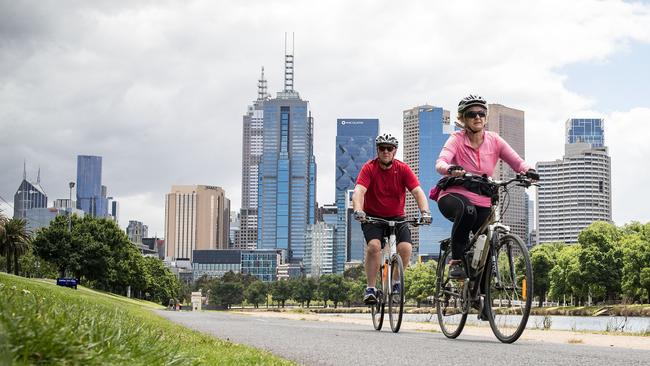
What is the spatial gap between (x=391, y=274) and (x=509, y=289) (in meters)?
3.39

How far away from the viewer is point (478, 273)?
28.4 ft

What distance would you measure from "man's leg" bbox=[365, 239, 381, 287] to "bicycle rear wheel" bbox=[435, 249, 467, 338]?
5.45 ft

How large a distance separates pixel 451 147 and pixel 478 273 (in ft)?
4.63

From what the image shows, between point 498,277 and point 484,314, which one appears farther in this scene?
point 484,314

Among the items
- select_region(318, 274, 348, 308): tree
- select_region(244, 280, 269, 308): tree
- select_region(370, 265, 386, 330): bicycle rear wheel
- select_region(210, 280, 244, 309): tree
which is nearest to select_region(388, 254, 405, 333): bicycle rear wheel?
select_region(370, 265, 386, 330): bicycle rear wheel

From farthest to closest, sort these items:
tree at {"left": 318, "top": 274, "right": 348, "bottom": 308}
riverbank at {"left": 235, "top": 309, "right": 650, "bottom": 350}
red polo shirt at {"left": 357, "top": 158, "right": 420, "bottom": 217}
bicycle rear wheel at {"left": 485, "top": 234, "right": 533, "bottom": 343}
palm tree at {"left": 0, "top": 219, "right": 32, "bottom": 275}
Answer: tree at {"left": 318, "top": 274, "right": 348, "bottom": 308} < palm tree at {"left": 0, "top": 219, "right": 32, "bottom": 275} < red polo shirt at {"left": 357, "top": 158, "right": 420, "bottom": 217} < riverbank at {"left": 235, "top": 309, "right": 650, "bottom": 350} < bicycle rear wheel at {"left": 485, "top": 234, "right": 533, "bottom": 343}

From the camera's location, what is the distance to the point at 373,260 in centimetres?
1175

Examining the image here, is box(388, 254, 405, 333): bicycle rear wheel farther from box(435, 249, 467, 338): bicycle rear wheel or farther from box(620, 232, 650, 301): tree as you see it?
box(620, 232, 650, 301): tree

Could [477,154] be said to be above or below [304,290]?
above

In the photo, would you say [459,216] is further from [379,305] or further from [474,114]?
[379,305]

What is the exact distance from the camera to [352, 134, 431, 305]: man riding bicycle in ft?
37.3

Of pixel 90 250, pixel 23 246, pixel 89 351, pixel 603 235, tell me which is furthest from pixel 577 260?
pixel 89 351

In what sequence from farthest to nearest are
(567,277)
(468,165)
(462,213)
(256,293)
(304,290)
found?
(256,293) → (304,290) → (567,277) → (468,165) → (462,213)

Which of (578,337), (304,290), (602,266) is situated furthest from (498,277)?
(304,290)
